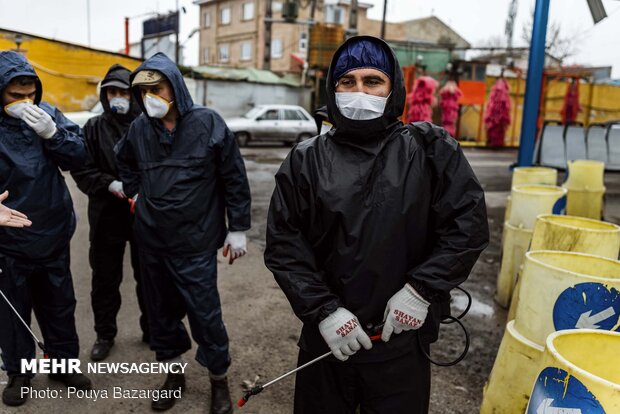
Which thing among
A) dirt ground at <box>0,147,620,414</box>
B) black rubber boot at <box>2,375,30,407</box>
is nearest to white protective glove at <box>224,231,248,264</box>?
dirt ground at <box>0,147,620,414</box>

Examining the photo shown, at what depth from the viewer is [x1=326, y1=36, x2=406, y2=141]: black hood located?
82.8 inches

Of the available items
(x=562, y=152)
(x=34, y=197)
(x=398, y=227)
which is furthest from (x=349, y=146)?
(x=562, y=152)

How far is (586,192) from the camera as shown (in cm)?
716

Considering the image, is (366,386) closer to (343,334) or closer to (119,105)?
(343,334)

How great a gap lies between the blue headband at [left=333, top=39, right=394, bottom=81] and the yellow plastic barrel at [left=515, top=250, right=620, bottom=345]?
55.6 inches

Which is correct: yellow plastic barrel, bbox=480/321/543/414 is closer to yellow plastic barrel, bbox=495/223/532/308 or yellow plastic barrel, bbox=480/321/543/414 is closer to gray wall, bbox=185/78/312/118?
yellow plastic barrel, bbox=495/223/532/308

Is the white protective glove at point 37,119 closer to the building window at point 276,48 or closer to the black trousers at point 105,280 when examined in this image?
the black trousers at point 105,280

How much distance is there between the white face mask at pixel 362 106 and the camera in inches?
83.0

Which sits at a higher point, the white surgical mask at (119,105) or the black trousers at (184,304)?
the white surgical mask at (119,105)

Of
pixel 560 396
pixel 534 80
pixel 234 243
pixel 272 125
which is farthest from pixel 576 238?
pixel 272 125

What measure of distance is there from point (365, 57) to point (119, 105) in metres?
2.47

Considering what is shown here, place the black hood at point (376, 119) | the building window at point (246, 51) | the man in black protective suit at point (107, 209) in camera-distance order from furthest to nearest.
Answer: the building window at point (246, 51)
the man in black protective suit at point (107, 209)
the black hood at point (376, 119)

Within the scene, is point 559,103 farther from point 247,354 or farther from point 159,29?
point 247,354

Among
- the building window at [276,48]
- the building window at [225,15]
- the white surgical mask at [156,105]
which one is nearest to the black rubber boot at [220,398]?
the white surgical mask at [156,105]
